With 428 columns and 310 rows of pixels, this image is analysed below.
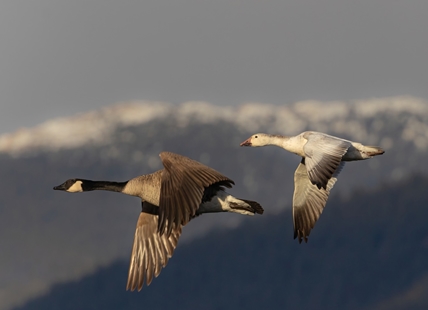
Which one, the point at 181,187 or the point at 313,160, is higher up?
the point at 313,160

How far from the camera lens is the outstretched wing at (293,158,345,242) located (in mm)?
22891

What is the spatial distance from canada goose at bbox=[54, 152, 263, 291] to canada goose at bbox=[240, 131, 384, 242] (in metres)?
1.51

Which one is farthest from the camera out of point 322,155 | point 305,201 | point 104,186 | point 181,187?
point 305,201

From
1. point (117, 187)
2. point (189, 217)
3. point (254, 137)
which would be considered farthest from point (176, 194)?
point (254, 137)

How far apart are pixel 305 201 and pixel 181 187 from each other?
5.87 metres

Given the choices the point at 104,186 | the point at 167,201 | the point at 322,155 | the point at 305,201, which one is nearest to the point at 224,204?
the point at 322,155

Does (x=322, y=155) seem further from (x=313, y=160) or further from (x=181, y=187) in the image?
(x=181, y=187)

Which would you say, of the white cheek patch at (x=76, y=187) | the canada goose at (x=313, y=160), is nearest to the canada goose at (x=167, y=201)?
the white cheek patch at (x=76, y=187)

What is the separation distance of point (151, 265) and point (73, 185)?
105 inches

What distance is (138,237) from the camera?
21.4 meters

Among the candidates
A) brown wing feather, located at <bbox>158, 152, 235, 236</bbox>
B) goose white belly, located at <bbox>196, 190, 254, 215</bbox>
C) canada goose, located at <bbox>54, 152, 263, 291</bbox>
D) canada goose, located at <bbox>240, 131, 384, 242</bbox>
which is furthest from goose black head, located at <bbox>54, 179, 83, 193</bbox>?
canada goose, located at <bbox>240, 131, 384, 242</bbox>

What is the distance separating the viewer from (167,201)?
17.7 meters

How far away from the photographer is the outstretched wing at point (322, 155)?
65.9 ft

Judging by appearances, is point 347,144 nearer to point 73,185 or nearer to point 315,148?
point 315,148
